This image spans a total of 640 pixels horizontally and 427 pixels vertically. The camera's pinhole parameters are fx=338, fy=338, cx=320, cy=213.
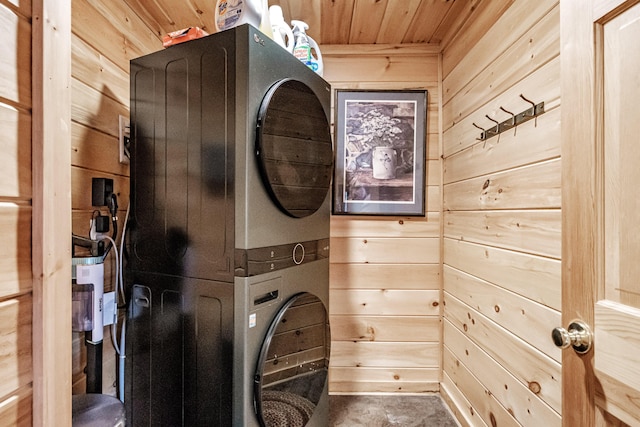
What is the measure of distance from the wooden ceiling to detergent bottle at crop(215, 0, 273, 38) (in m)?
0.60

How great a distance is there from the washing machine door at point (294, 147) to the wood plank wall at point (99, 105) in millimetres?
764

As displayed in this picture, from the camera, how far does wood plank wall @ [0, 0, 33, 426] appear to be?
0.55 m

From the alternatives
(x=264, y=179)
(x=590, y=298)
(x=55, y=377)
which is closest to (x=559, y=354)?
(x=590, y=298)

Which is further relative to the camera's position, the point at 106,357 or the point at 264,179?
the point at 106,357

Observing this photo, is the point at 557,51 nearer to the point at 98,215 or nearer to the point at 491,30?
the point at 491,30

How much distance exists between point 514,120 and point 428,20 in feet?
2.99

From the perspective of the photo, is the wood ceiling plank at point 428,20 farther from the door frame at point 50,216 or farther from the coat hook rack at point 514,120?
the door frame at point 50,216

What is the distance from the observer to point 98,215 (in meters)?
1.35

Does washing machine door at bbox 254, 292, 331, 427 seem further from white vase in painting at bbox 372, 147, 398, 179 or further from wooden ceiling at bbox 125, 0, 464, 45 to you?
wooden ceiling at bbox 125, 0, 464, 45

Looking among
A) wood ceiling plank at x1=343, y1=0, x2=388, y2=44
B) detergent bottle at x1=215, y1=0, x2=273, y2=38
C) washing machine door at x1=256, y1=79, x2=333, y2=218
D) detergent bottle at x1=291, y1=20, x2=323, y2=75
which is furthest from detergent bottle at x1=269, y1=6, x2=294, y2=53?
wood ceiling plank at x1=343, y1=0, x2=388, y2=44

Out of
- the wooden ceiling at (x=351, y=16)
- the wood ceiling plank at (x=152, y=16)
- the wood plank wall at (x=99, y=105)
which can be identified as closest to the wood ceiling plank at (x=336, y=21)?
the wooden ceiling at (x=351, y=16)

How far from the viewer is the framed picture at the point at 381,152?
2.13 metres

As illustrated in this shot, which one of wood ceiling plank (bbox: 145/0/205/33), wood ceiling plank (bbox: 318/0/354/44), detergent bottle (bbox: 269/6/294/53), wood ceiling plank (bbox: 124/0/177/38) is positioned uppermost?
wood ceiling plank (bbox: 318/0/354/44)

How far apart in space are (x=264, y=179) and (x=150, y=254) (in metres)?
0.51
